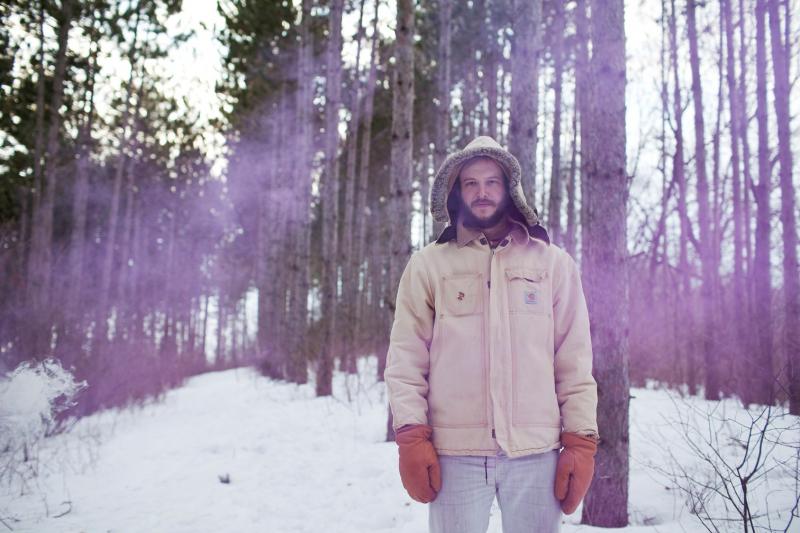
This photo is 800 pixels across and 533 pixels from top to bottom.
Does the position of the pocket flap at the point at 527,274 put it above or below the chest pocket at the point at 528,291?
above

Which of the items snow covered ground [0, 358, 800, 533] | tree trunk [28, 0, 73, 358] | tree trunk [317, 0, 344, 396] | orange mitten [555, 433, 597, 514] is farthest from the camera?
tree trunk [28, 0, 73, 358]

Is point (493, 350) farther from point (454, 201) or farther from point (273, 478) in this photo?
point (273, 478)

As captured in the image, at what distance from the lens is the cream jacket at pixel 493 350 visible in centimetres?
186

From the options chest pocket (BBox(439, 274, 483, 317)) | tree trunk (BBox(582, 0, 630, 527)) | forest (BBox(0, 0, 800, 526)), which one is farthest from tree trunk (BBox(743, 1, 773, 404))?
chest pocket (BBox(439, 274, 483, 317))

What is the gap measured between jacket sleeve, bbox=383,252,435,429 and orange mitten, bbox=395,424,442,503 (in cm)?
4

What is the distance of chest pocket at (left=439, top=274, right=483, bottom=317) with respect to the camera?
6.42 feet

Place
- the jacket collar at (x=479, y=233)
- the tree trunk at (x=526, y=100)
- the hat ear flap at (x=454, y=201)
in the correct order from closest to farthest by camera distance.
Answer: the jacket collar at (x=479, y=233) → the hat ear flap at (x=454, y=201) → the tree trunk at (x=526, y=100)

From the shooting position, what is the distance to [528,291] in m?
1.97

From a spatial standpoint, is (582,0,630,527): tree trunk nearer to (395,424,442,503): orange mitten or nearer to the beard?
the beard

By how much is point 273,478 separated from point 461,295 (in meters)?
4.00

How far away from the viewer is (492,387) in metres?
1.85

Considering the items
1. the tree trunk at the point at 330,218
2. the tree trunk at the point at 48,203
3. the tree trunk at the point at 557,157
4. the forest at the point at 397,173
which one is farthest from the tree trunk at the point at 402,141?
the tree trunk at the point at 48,203

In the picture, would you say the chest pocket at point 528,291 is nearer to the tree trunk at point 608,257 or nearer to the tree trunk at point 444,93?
the tree trunk at point 608,257

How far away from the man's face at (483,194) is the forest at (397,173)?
56.1 inches
